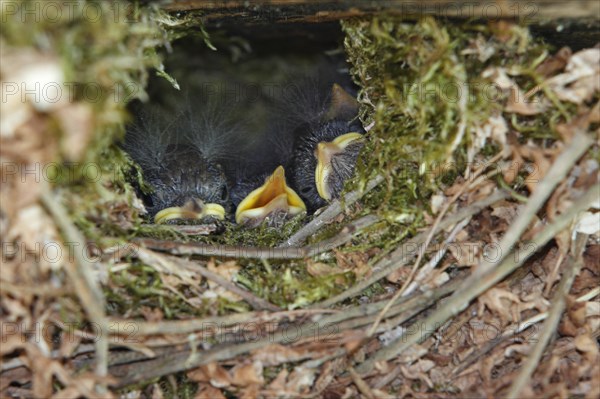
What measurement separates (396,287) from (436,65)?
45 centimetres

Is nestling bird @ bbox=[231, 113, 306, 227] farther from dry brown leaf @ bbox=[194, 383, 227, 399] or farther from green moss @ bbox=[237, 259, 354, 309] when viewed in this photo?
dry brown leaf @ bbox=[194, 383, 227, 399]

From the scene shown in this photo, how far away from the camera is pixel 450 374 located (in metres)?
1.23

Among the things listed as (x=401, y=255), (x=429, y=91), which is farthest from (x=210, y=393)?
(x=429, y=91)

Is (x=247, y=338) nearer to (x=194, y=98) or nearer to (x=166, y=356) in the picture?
(x=166, y=356)

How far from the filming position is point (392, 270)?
1.27m

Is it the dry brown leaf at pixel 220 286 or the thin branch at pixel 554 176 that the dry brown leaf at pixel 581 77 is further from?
the dry brown leaf at pixel 220 286

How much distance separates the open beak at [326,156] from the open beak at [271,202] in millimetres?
75

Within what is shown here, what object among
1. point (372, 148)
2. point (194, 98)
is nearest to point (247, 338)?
point (372, 148)

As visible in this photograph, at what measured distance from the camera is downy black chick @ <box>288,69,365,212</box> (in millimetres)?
1798

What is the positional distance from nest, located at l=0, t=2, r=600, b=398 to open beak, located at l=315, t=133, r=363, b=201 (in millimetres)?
446

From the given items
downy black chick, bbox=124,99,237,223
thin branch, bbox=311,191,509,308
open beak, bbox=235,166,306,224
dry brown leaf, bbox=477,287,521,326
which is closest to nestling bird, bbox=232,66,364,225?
open beak, bbox=235,166,306,224

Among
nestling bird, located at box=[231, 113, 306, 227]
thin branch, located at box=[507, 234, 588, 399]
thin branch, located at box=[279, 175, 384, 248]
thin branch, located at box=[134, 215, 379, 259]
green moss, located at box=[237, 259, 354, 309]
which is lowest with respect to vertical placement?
thin branch, located at box=[507, 234, 588, 399]

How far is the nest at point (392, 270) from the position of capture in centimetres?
105

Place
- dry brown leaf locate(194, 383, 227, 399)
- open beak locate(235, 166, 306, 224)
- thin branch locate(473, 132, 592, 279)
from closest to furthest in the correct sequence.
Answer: thin branch locate(473, 132, 592, 279), dry brown leaf locate(194, 383, 227, 399), open beak locate(235, 166, 306, 224)
